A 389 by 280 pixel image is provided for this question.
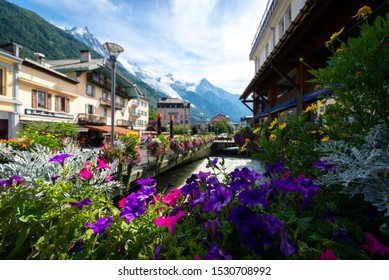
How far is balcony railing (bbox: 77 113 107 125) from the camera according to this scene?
74.4 ft

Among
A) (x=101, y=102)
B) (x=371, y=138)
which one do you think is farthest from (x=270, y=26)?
(x=101, y=102)

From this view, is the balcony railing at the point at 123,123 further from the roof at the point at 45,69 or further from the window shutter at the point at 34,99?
Result: the window shutter at the point at 34,99

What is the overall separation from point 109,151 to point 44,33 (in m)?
171

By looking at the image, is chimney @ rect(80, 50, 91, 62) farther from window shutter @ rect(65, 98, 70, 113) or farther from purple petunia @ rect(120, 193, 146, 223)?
purple petunia @ rect(120, 193, 146, 223)

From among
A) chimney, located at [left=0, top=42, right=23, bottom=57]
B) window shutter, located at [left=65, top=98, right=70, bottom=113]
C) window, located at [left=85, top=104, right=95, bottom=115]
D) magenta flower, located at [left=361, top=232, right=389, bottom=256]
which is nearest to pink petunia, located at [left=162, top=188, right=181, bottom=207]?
magenta flower, located at [left=361, top=232, right=389, bottom=256]

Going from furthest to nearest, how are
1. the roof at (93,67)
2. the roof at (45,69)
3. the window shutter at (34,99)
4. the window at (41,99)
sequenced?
the roof at (93,67), the window at (41,99), the window shutter at (34,99), the roof at (45,69)

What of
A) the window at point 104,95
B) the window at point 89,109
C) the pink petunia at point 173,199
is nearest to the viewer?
the pink petunia at point 173,199

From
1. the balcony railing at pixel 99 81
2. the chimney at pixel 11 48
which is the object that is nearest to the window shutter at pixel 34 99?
the chimney at pixel 11 48

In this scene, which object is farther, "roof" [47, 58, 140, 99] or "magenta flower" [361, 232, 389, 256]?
"roof" [47, 58, 140, 99]

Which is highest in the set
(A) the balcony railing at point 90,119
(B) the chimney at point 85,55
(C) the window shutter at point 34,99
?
(B) the chimney at point 85,55

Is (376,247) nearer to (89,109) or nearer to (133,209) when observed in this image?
(133,209)

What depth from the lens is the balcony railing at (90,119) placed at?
74.4ft

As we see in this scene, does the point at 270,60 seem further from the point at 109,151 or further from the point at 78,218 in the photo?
the point at 78,218

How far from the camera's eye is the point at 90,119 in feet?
77.9
